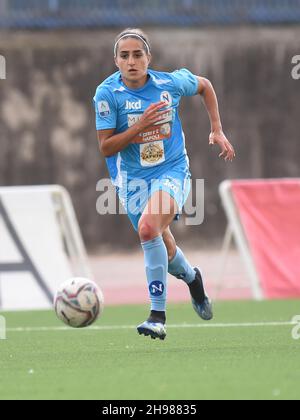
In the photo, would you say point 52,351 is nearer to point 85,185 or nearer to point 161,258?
point 161,258

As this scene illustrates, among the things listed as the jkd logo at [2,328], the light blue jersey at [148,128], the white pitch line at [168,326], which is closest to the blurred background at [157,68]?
the jkd logo at [2,328]

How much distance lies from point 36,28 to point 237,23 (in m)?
3.16

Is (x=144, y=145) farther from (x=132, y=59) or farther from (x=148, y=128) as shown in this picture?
(x=132, y=59)

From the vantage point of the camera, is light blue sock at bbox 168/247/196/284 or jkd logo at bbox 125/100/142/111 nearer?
jkd logo at bbox 125/100/142/111

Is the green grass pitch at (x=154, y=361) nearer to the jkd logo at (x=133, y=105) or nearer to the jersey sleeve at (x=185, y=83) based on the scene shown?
the jkd logo at (x=133, y=105)

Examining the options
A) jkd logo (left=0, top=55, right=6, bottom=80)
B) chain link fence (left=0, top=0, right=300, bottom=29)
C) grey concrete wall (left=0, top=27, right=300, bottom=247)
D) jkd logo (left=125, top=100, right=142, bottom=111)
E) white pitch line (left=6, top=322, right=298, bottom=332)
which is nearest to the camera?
jkd logo (left=125, top=100, right=142, bottom=111)

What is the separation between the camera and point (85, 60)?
18.5 m

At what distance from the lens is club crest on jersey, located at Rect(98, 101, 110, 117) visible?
8031 mm

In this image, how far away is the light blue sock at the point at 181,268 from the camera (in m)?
8.60

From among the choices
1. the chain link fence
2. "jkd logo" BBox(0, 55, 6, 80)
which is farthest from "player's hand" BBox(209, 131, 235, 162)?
the chain link fence

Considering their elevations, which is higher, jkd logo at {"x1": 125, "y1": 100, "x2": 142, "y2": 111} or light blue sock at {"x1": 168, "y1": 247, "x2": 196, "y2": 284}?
jkd logo at {"x1": 125, "y1": 100, "x2": 142, "y2": 111}

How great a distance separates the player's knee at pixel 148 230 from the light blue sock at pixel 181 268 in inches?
30.6

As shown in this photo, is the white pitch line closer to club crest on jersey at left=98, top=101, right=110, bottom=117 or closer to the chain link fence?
club crest on jersey at left=98, top=101, right=110, bottom=117

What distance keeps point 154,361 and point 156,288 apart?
1073 millimetres
